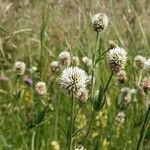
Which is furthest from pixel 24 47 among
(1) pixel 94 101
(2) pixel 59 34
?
(1) pixel 94 101

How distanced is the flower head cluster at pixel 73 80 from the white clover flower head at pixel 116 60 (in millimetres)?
109

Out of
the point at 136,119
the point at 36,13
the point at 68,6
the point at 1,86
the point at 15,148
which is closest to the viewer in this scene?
the point at 136,119

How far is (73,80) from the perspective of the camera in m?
1.39

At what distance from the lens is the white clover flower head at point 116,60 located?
1.48 meters

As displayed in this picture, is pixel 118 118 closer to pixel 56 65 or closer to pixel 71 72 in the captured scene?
pixel 56 65

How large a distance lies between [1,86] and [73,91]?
2.20 m

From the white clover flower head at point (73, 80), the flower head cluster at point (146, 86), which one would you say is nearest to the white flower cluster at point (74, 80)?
the white clover flower head at point (73, 80)

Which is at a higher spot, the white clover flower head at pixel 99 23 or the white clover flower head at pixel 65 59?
the white clover flower head at pixel 99 23

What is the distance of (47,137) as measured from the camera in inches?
96.7

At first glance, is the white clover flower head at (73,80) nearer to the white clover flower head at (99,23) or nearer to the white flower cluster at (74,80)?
the white flower cluster at (74,80)

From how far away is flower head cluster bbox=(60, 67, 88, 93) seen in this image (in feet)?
4.48

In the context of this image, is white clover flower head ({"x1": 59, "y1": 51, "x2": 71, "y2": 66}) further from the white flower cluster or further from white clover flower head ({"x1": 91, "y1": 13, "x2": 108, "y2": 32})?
the white flower cluster

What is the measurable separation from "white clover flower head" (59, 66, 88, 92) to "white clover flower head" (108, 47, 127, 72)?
0.36 ft

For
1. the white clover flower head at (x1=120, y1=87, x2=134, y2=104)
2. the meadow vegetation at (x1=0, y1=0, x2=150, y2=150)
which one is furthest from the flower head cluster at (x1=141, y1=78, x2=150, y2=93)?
the white clover flower head at (x1=120, y1=87, x2=134, y2=104)
